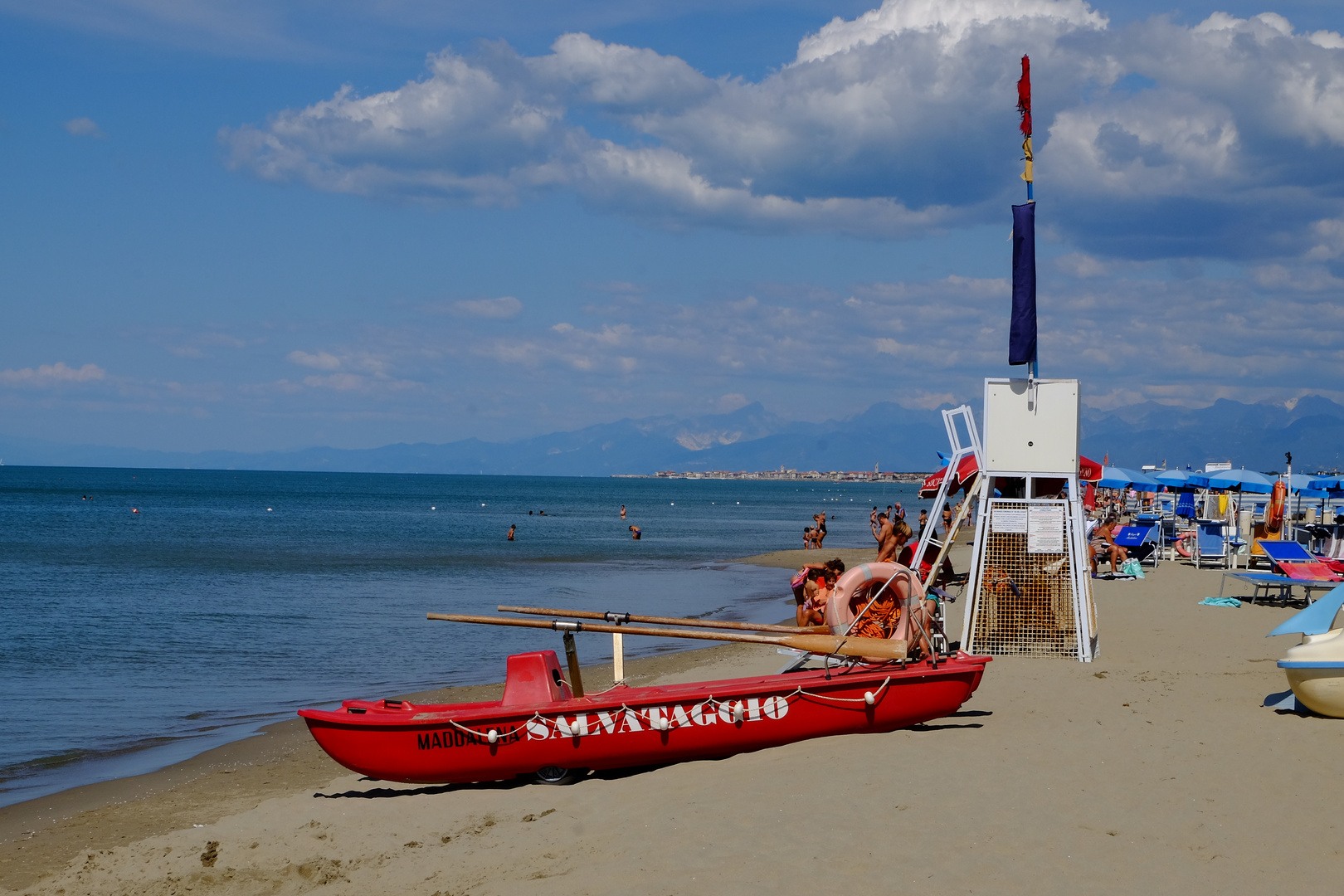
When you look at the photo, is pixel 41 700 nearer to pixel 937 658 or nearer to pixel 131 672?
pixel 131 672

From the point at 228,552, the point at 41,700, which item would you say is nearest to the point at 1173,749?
the point at 41,700

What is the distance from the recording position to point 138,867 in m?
6.84

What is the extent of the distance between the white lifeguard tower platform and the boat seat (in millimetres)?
5084

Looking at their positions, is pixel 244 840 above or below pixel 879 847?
below

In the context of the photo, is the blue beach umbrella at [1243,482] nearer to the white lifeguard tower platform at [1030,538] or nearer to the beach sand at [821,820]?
the white lifeguard tower platform at [1030,538]

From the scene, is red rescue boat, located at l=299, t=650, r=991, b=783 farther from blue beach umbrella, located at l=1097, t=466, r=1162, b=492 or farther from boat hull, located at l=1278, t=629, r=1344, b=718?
blue beach umbrella, located at l=1097, t=466, r=1162, b=492

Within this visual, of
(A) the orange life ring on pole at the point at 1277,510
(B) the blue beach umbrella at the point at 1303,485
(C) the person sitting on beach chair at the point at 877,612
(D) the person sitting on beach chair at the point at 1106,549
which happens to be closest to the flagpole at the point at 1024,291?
(C) the person sitting on beach chair at the point at 877,612

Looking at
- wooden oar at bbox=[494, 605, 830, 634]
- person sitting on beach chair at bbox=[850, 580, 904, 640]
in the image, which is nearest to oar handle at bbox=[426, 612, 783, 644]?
wooden oar at bbox=[494, 605, 830, 634]

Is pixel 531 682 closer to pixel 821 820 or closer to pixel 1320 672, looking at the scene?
pixel 821 820

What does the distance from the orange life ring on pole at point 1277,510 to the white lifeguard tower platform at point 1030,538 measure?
15486 mm

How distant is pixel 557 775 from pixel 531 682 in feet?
2.28

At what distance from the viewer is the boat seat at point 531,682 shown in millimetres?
8141

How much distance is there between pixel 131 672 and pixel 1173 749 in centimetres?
1252

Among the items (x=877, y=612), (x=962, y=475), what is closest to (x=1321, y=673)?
(x=877, y=612)
